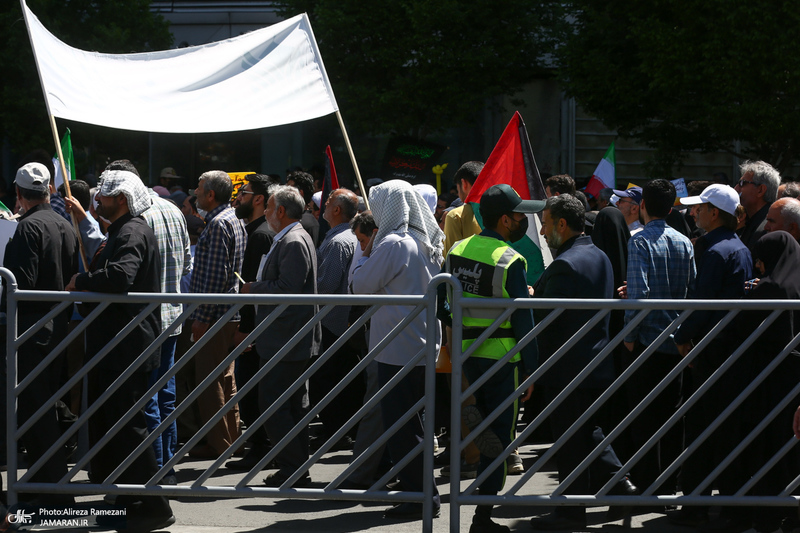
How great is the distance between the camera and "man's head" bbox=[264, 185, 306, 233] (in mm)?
6465

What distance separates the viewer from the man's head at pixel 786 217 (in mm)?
5699

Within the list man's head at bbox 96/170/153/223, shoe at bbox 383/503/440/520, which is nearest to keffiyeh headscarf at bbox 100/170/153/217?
man's head at bbox 96/170/153/223

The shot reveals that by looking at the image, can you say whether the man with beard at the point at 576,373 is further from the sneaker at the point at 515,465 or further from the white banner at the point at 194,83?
the white banner at the point at 194,83

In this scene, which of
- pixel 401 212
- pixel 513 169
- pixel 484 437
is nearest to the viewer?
pixel 484 437

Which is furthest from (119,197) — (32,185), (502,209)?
(502,209)

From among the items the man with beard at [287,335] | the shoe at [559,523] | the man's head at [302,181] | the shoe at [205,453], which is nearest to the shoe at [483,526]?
the shoe at [559,523]

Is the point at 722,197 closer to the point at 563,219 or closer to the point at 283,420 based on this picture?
the point at 563,219

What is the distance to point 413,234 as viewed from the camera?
572cm

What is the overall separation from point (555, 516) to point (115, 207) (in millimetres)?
3191

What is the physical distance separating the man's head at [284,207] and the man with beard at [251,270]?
452mm

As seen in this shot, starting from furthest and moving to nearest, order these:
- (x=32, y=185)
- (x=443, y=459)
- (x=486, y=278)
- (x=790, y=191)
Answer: (x=790, y=191)
(x=443, y=459)
(x=32, y=185)
(x=486, y=278)

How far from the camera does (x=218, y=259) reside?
6836 millimetres

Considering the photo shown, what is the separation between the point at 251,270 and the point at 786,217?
3.79m

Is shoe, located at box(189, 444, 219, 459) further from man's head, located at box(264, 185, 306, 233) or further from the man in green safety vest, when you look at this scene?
the man in green safety vest
